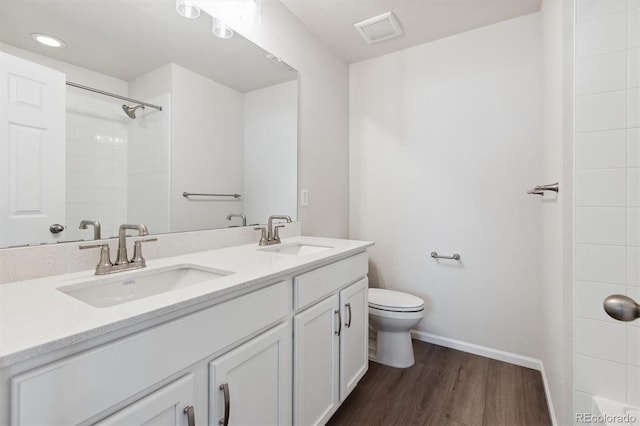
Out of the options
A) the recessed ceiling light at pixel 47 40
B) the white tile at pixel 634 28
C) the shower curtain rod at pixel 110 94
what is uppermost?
the white tile at pixel 634 28

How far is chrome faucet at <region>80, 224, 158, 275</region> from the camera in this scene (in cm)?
98

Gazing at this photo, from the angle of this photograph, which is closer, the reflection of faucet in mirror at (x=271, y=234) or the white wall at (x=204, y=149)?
the white wall at (x=204, y=149)

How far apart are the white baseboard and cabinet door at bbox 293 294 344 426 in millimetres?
1191

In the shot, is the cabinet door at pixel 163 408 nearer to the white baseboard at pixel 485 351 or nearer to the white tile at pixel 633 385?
the white tile at pixel 633 385

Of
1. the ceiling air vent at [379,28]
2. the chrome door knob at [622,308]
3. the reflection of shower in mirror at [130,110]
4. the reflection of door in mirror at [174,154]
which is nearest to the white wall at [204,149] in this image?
the reflection of door in mirror at [174,154]

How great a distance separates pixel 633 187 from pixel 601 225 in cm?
15

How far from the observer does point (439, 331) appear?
2.30m

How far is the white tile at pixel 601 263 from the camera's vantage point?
40.9 inches

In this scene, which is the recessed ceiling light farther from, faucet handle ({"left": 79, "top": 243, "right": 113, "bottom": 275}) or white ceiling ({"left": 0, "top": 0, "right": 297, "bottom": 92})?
faucet handle ({"left": 79, "top": 243, "right": 113, "bottom": 275})

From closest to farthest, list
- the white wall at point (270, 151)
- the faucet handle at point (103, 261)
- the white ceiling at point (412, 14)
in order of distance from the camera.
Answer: the faucet handle at point (103, 261), the white wall at point (270, 151), the white ceiling at point (412, 14)

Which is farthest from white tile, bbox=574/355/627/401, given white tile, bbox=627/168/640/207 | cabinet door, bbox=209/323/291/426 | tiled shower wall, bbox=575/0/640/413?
cabinet door, bbox=209/323/291/426

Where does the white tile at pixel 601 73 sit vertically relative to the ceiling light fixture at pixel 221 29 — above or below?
below

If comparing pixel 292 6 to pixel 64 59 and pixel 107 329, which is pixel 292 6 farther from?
pixel 107 329

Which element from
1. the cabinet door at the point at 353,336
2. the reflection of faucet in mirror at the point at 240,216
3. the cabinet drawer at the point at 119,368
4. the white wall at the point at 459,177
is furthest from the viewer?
the white wall at the point at 459,177
